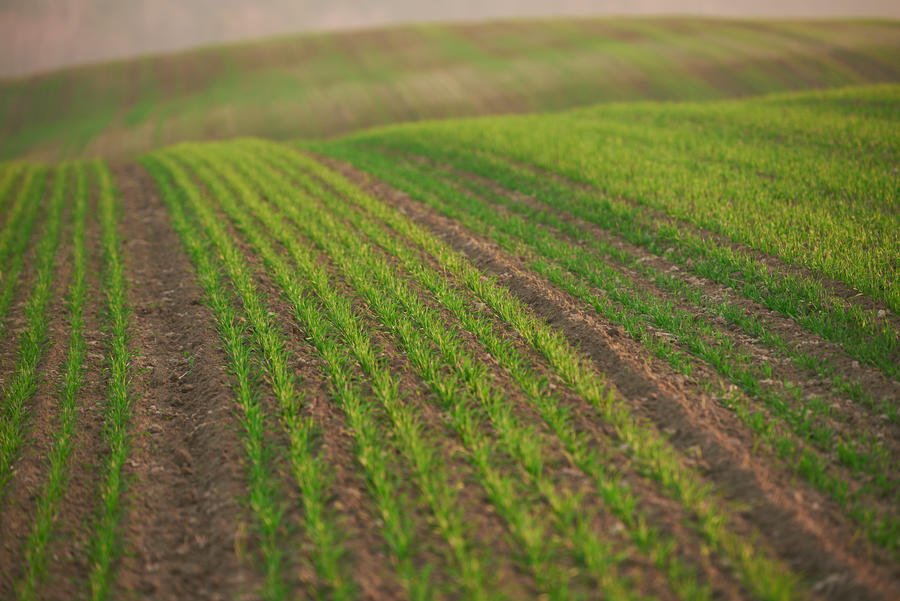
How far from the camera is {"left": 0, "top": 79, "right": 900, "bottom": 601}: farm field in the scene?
176 inches

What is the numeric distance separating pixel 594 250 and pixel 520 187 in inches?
192

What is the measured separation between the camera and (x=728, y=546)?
433 centimetres

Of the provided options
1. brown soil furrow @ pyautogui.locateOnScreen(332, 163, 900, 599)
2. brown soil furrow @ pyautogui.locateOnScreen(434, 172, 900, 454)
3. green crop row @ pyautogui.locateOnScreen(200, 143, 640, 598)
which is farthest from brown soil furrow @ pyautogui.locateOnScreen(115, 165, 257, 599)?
brown soil furrow @ pyautogui.locateOnScreen(434, 172, 900, 454)

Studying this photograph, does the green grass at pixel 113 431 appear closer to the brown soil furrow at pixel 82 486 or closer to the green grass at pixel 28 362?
the brown soil furrow at pixel 82 486

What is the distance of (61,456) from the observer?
594 cm

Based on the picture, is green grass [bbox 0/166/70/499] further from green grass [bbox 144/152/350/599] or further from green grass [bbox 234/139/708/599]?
green grass [bbox 234/139/708/599]

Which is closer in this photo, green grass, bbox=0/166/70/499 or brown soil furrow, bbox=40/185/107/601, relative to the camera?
brown soil furrow, bbox=40/185/107/601

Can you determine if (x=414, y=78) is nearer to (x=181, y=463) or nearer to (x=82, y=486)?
(x=181, y=463)

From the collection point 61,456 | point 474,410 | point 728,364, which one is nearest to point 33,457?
point 61,456

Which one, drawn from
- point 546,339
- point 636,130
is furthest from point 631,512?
point 636,130

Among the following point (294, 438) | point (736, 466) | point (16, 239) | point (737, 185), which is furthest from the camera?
point (16, 239)

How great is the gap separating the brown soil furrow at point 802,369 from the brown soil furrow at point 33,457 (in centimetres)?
811

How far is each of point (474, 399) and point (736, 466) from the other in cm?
278

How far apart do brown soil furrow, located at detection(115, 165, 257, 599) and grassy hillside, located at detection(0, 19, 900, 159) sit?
118ft
